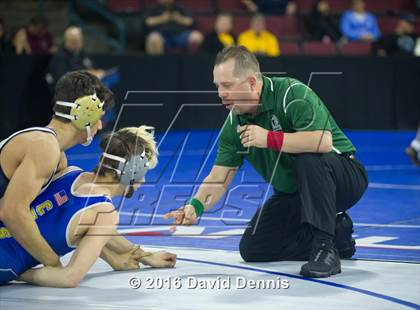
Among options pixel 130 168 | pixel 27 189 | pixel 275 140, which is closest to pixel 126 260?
pixel 130 168

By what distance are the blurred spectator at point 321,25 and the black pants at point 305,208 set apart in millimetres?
11672

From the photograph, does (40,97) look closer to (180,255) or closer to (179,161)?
(179,161)

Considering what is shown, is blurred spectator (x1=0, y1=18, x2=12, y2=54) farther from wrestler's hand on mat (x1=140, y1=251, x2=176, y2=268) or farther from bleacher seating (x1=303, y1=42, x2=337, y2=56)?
wrestler's hand on mat (x1=140, y1=251, x2=176, y2=268)

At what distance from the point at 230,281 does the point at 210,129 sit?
10258 mm

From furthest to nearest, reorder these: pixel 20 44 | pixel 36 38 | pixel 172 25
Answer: pixel 172 25 → pixel 36 38 → pixel 20 44

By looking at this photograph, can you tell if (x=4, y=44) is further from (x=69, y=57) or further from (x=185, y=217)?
(x=185, y=217)

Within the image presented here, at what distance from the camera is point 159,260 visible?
5.73 m

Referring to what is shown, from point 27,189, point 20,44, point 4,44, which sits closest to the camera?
point 27,189

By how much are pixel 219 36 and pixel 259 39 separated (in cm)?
75

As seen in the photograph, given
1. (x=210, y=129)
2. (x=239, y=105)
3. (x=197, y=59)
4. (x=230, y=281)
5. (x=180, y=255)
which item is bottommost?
(x=210, y=129)

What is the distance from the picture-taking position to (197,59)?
15.4 metres

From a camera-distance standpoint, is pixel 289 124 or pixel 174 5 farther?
pixel 174 5

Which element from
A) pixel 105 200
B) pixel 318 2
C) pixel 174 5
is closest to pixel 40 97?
pixel 174 5

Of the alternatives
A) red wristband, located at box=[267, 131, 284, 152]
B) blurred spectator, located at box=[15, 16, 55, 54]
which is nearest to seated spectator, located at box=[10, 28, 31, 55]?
blurred spectator, located at box=[15, 16, 55, 54]
